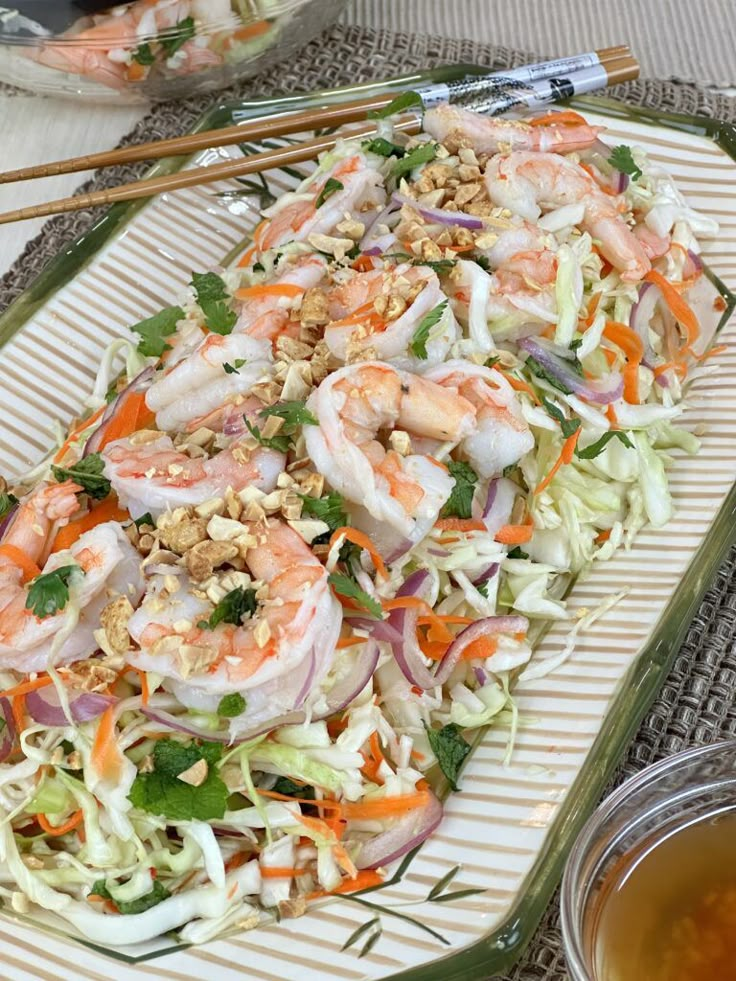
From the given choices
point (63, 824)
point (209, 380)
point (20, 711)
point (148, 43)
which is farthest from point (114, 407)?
point (148, 43)

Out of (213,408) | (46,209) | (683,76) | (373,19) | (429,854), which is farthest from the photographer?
(373,19)

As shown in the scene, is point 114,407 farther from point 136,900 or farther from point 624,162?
point 624,162

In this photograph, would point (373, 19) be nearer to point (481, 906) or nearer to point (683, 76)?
point (683, 76)

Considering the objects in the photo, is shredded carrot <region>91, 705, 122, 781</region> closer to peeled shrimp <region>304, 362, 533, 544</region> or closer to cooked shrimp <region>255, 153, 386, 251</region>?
peeled shrimp <region>304, 362, 533, 544</region>

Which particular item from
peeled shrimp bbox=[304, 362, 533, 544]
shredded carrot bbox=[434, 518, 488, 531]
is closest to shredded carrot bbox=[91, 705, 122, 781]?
peeled shrimp bbox=[304, 362, 533, 544]

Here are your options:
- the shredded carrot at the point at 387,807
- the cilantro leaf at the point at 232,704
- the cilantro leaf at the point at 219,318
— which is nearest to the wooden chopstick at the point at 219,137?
the cilantro leaf at the point at 219,318

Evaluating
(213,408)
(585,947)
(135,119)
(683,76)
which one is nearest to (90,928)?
(585,947)
